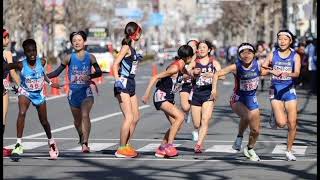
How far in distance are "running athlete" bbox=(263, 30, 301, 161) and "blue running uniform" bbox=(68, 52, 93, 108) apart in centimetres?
257

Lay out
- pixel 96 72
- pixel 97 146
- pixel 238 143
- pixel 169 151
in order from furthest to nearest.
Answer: pixel 97 146
pixel 238 143
pixel 96 72
pixel 169 151

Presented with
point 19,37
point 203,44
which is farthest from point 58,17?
point 203,44

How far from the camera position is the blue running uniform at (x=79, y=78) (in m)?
13.8

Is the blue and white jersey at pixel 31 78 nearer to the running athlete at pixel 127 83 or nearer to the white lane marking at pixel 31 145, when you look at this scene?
the running athlete at pixel 127 83

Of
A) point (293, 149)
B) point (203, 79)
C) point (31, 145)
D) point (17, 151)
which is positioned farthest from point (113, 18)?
point (17, 151)

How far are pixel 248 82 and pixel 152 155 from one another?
1836 mm

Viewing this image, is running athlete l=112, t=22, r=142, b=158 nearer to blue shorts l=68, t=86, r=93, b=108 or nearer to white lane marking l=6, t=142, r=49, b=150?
blue shorts l=68, t=86, r=93, b=108

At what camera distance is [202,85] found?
14.5m

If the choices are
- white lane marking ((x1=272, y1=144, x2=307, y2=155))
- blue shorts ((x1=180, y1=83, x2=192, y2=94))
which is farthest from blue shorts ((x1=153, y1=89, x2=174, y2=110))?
blue shorts ((x1=180, y1=83, x2=192, y2=94))

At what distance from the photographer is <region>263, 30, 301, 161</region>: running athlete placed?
43.1 feet

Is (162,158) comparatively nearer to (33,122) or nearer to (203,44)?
(203,44)

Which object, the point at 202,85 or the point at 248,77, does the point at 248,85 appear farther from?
the point at 202,85

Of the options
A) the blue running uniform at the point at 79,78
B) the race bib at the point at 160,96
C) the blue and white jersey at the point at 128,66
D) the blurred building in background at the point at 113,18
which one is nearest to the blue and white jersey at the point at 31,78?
the blue running uniform at the point at 79,78

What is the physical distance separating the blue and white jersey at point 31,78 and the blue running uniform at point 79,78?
0.61 m
